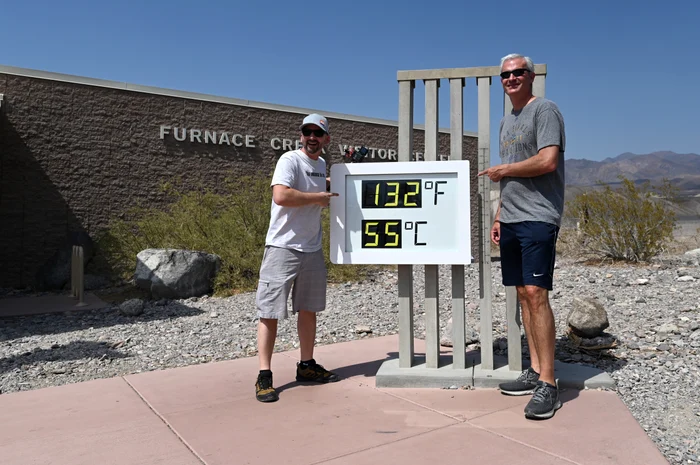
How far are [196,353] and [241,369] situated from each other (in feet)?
3.21

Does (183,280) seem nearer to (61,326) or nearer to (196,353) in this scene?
(61,326)

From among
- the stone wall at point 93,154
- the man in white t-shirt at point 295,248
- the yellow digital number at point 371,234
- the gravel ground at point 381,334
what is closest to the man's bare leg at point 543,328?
the gravel ground at point 381,334

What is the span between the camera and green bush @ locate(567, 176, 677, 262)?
1044 cm

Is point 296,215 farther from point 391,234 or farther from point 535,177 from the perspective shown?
point 535,177

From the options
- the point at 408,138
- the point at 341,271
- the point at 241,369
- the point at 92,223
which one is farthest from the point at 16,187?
the point at 408,138

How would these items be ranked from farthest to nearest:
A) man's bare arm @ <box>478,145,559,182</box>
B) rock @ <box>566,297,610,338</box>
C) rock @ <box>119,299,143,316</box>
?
rock @ <box>119,299,143,316</box>
rock @ <box>566,297,610,338</box>
man's bare arm @ <box>478,145,559,182</box>

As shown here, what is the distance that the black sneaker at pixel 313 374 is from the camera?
4.20 metres

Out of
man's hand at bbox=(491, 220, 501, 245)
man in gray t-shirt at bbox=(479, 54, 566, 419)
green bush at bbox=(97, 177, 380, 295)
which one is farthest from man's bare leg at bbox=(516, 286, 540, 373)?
green bush at bbox=(97, 177, 380, 295)

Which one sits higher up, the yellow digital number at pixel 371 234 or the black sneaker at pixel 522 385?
the yellow digital number at pixel 371 234

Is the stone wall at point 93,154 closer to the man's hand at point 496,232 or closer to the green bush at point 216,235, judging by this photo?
the green bush at point 216,235

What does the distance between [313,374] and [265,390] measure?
49cm

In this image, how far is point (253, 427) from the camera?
3.27 meters

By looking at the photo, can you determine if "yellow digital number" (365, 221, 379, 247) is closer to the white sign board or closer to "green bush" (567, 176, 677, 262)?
the white sign board

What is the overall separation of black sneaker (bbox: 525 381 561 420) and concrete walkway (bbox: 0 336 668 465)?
49 mm
